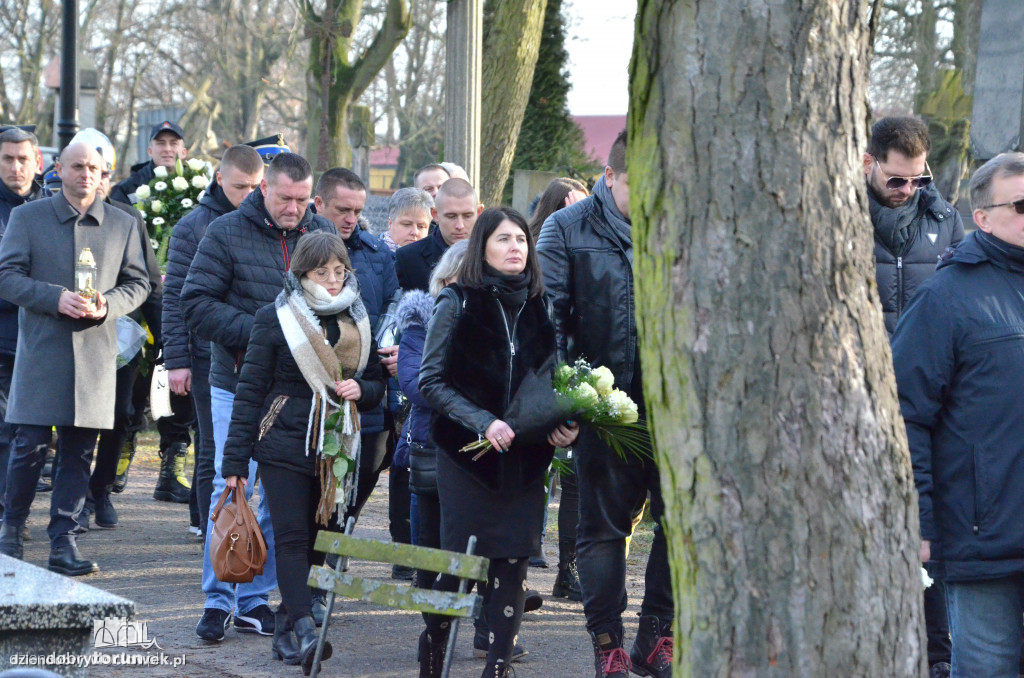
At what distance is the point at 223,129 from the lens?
4531 centimetres

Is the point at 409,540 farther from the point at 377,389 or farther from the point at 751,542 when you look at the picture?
the point at 751,542

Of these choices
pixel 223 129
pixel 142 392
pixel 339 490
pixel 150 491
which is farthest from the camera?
pixel 223 129

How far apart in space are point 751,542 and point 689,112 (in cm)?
93

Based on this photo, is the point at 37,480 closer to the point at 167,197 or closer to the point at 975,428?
the point at 167,197

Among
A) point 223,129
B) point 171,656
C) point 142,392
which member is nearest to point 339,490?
point 171,656

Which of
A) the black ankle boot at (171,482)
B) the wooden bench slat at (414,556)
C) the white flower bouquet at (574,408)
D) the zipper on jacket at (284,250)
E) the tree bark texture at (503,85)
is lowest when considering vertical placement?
the black ankle boot at (171,482)

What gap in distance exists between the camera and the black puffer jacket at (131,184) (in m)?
9.05

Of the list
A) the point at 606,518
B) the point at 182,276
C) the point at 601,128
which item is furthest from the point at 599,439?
the point at 601,128

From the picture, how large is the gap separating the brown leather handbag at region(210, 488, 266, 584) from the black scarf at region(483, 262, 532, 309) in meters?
1.43

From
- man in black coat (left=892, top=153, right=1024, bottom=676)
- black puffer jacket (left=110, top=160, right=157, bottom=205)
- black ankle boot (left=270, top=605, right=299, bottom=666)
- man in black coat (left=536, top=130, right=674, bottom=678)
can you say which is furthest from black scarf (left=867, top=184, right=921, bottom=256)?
black puffer jacket (left=110, top=160, right=157, bottom=205)

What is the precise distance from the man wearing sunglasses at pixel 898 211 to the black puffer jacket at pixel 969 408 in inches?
48.9

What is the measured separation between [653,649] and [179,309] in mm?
2988

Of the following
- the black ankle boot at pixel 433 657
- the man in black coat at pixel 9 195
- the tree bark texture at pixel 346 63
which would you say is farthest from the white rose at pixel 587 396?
the tree bark texture at pixel 346 63

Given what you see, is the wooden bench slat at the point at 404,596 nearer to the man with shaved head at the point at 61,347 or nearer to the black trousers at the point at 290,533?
the black trousers at the point at 290,533
